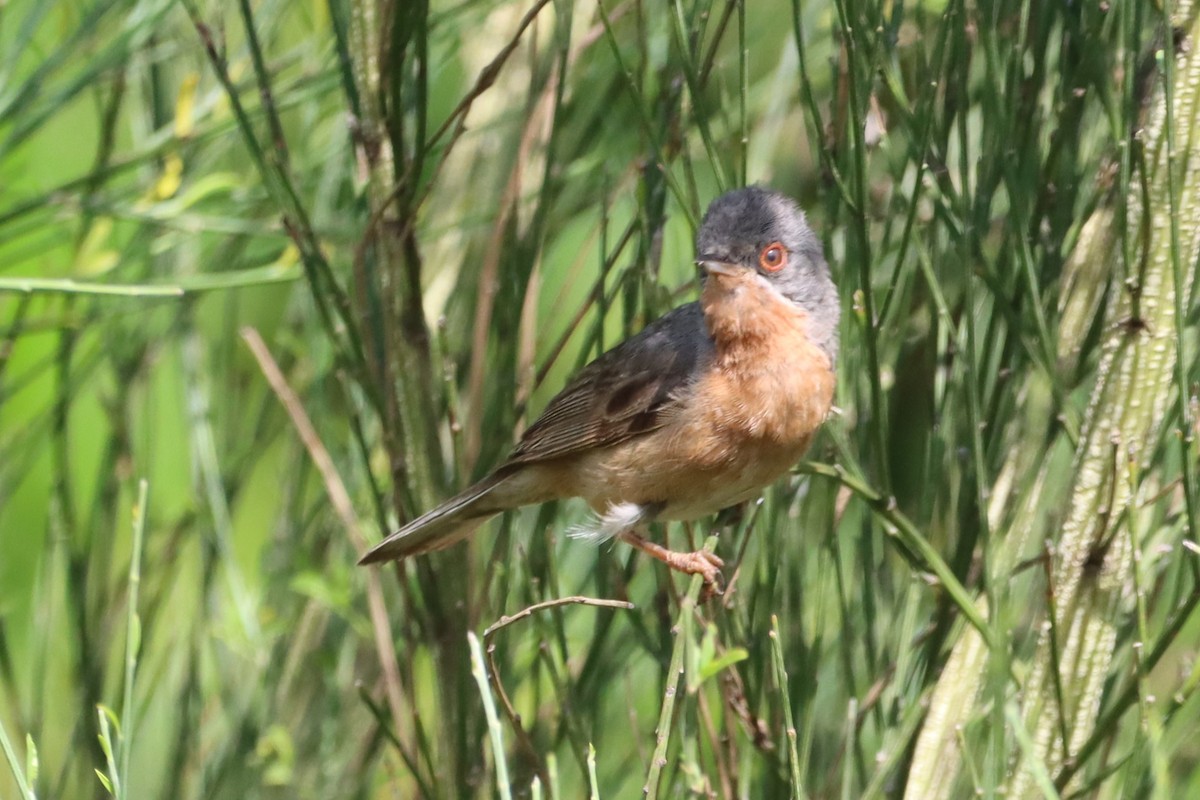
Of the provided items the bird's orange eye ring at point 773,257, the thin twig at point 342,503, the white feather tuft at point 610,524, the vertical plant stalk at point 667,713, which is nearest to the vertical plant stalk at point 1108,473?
the vertical plant stalk at point 667,713

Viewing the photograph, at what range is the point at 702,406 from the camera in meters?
3.65

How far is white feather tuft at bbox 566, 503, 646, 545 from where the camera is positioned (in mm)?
3602

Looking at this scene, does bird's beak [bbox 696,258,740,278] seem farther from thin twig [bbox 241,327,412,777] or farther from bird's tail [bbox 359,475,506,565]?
thin twig [bbox 241,327,412,777]

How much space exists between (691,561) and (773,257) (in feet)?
2.74

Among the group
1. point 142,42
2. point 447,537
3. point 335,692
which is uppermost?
point 142,42

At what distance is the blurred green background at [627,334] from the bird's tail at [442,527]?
0.21ft

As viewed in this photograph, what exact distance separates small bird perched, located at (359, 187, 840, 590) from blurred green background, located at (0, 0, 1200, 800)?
0.11 meters

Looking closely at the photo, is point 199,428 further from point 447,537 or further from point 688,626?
point 688,626

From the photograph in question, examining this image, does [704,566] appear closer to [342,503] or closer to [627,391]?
[627,391]

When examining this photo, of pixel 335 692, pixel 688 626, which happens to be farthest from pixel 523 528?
pixel 688 626

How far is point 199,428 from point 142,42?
3.97 feet

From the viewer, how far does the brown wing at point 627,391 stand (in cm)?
377

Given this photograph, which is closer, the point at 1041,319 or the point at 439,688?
the point at 1041,319

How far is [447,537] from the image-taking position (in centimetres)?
356
